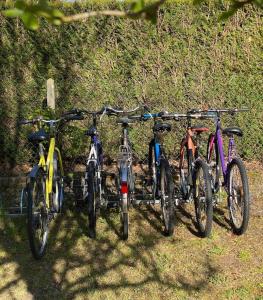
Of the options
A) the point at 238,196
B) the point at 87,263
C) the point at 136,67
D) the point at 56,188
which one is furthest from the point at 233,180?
the point at 136,67

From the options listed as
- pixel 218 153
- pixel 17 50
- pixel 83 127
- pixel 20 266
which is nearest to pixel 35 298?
pixel 20 266

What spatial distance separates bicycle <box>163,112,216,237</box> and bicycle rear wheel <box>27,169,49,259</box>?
5.06 feet

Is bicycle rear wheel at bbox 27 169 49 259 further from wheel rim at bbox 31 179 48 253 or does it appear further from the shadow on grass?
the shadow on grass

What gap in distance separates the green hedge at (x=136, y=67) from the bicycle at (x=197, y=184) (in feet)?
5.97

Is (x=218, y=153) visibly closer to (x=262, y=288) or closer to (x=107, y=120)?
(x=262, y=288)

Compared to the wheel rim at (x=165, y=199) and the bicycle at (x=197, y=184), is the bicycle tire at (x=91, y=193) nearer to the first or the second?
the wheel rim at (x=165, y=199)

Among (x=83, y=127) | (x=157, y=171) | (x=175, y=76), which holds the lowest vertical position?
(x=157, y=171)

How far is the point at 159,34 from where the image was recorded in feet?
22.3

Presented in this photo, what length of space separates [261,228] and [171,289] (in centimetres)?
160

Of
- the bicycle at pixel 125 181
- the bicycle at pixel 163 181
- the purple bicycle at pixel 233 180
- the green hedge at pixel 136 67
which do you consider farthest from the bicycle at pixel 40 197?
the green hedge at pixel 136 67

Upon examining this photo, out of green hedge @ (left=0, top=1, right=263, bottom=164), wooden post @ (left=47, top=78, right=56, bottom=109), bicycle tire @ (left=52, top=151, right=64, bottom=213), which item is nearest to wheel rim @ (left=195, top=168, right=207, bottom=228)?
bicycle tire @ (left=52, top=151, right=64, bottom=213)

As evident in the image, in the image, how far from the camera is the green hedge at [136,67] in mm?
6773

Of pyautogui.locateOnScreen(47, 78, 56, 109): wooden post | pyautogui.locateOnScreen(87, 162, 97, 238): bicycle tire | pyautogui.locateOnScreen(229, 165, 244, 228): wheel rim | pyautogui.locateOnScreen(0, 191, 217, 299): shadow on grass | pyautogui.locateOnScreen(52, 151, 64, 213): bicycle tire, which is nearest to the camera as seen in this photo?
pyautogui.locateOnScreen(0, 191, 217, 299): shadow on grass

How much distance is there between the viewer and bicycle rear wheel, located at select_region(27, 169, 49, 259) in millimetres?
4234
